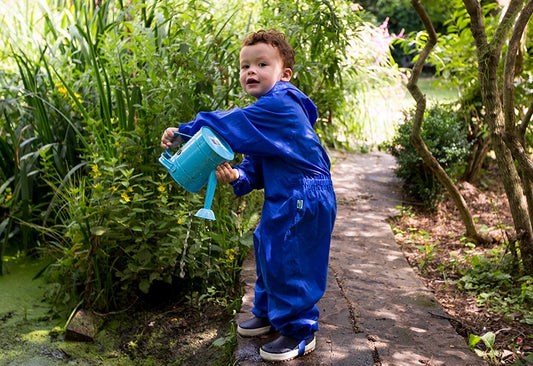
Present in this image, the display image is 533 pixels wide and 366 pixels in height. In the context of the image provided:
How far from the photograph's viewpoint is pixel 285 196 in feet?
7.48

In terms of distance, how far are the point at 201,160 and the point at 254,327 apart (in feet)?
2.77

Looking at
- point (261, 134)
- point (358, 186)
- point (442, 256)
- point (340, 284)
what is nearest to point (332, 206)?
point (261, 134)

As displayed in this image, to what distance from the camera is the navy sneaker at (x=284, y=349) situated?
2.31 meters

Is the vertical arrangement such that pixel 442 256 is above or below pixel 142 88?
below

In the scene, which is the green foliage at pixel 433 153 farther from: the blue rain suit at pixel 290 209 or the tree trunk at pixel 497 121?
the blue rain suit at pixel 290 209

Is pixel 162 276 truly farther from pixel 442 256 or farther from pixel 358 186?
pixel 358 186

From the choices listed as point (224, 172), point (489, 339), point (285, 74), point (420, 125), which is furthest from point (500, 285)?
point (224, 172)

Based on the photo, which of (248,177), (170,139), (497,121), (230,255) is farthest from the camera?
(497,121)

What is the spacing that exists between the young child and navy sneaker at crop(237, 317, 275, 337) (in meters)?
0.16

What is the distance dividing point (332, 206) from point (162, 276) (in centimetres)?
108

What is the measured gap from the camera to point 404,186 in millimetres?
5227

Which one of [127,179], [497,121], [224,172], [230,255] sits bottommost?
[230,255]

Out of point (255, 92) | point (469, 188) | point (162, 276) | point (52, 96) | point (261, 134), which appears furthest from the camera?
point (469, 188)

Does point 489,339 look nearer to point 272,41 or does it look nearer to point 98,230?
point 272,41
